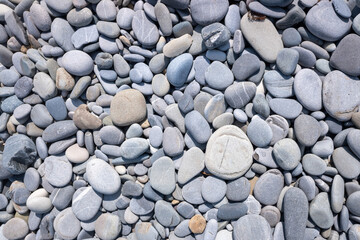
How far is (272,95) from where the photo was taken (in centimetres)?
147


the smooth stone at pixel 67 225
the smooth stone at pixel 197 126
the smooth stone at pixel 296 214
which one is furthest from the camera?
the smooth stone at pixel 67 225

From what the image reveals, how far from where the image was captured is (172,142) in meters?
1.47

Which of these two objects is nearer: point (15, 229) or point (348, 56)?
point (348, 56)

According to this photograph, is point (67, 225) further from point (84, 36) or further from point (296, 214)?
point (296, 214)

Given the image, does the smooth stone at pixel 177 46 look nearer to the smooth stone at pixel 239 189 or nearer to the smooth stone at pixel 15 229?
the smooth stone at pixel 239 189

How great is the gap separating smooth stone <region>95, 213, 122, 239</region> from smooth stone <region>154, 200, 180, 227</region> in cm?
25

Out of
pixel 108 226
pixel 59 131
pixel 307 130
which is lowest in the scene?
pixel 108 226

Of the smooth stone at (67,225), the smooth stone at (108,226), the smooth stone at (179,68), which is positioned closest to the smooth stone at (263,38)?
the smooth stone at (179,68)

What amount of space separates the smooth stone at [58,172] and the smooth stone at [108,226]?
323 mm

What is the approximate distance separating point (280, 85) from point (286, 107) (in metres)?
0.13

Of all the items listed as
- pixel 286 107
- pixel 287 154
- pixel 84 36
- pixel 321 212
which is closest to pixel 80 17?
pixel 84 36

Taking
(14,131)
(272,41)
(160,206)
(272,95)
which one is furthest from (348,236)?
(14,131)

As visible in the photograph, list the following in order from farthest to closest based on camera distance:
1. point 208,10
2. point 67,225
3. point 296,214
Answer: point 67,225, point 208,10, point 296,214

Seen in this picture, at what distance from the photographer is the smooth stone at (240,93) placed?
4.70ft
